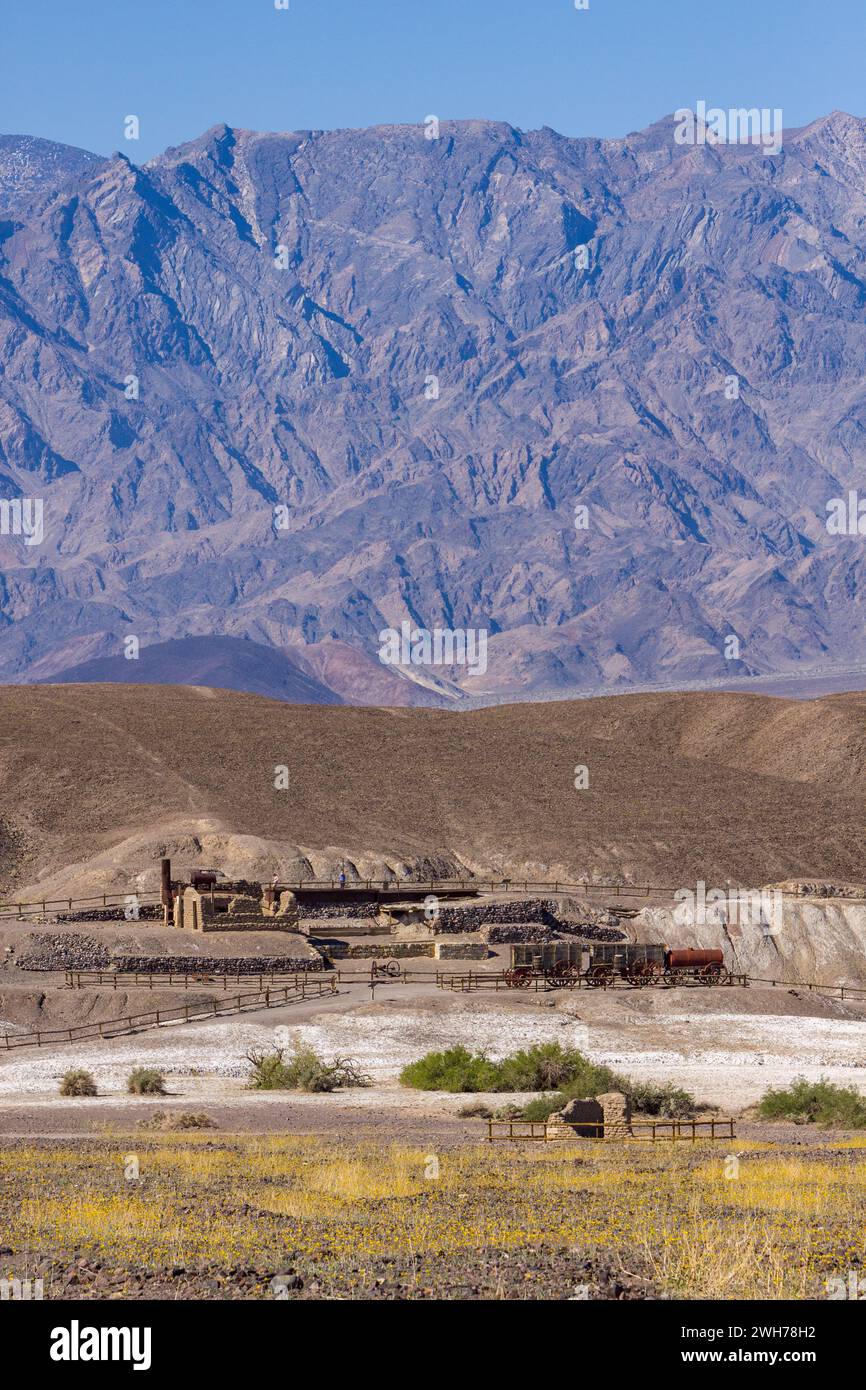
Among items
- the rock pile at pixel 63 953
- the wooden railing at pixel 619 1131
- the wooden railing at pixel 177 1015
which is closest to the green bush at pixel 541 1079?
the wooden railing at pixel 619 1131

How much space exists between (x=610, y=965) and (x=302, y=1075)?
77.4 ft

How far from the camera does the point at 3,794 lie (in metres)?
112

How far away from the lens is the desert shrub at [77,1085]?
4344cm

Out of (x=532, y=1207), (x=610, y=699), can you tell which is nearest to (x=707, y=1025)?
(x=532, y=1207)

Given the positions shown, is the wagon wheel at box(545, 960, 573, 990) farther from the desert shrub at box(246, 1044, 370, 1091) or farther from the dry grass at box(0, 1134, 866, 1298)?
the dry grass at box(0, 1134, 866, 1298)

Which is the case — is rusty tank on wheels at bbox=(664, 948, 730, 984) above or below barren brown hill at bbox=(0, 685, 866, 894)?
below

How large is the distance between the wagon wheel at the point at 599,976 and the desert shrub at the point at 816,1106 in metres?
24.1

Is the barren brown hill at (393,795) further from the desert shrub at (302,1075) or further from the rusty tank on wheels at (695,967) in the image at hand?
the desert shrub at (302,1075)

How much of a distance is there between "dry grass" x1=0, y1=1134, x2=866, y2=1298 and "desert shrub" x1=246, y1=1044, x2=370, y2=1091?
1310 cm

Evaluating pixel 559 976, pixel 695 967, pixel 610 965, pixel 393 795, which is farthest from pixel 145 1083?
pixel 393 795

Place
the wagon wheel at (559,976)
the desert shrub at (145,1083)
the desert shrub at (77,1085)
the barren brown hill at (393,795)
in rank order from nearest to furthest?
the desert shrub at (77,1085) → the desert shrub at (145,1083) → the wagon wheel at (559,976) → the barren brown hill at (393,795)

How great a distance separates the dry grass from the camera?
19516mm

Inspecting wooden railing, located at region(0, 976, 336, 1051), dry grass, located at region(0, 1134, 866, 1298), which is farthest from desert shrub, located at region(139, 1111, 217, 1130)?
wooden railing, located at region(0, 976, 336, 1051)
